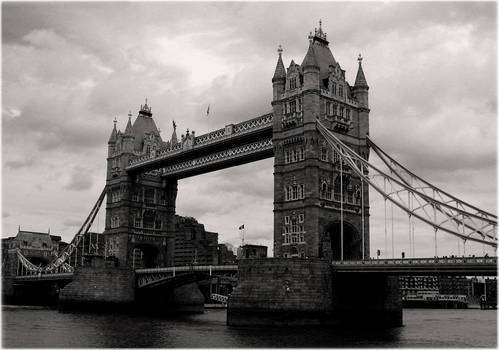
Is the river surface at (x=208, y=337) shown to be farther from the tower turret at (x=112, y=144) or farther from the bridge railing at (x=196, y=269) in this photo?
the tower turret at (x=112, y=144)

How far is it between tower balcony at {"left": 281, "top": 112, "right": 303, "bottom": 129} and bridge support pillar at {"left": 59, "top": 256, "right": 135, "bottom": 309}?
3452cm

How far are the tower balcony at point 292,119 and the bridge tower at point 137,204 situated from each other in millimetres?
32123

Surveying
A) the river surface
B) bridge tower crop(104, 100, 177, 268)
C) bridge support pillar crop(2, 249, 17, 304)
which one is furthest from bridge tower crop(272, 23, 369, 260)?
bridge support pillar crop(2, 249, 17, 304)

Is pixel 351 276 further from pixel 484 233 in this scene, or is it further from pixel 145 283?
pixel 145 283

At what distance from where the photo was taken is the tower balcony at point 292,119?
7112cm

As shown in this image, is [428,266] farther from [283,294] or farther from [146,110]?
[146,110]

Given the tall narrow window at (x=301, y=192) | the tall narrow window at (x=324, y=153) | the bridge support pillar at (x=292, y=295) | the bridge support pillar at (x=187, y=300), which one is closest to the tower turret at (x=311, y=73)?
the tall narrow window at (x=324, y=153)

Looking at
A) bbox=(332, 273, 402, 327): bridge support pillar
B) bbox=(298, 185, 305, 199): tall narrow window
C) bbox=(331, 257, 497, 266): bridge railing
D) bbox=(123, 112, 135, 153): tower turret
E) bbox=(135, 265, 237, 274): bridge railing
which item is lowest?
bbox=(332, 273, 402, 327): bridge support pillar

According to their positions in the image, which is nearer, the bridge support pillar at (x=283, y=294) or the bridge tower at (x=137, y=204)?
the bridge support pillar at (x=283, y=294)

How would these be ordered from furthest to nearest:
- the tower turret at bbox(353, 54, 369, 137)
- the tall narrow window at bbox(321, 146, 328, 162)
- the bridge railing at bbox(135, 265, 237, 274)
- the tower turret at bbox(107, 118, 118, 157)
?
the tower turret at bbox(107, 118, 118, 157), the tower turret at bbox(353, 54, 369, 137), the bridge railing at bbox(135, 265, 237, 274), the tall narrow window at bbox(321, 146, 328, 162)

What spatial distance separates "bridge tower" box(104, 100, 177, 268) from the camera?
330 ft

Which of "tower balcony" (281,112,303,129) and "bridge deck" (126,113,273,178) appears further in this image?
"bridge deck" (126,113,273,178)

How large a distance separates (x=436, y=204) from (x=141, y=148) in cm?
5694

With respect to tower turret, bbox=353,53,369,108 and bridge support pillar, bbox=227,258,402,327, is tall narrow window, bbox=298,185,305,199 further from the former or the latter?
tower turret, bbox=353,53,369,108
